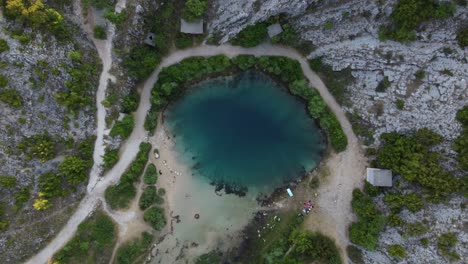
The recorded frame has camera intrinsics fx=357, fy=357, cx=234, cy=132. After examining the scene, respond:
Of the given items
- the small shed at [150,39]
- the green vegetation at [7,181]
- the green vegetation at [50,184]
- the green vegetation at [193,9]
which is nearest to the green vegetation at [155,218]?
the green vegetation at [50,184]

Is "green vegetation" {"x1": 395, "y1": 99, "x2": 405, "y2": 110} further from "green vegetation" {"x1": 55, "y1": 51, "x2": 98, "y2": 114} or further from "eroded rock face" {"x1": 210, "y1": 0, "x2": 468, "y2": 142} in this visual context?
"green vegetation" {"x1": 55, "y1": 51, "x2": 98, "y2": 114}

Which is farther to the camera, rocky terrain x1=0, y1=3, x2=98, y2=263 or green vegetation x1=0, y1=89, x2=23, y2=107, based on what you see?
rocky terrain x1=0, y1=3, x2=98, y2=263

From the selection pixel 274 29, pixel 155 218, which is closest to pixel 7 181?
pixel 155 218

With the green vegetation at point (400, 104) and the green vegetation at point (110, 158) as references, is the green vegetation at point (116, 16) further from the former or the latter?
the green vegetation at point (400, 104)

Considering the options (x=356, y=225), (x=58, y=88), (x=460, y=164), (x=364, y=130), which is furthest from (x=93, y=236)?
(x=460, y=164)

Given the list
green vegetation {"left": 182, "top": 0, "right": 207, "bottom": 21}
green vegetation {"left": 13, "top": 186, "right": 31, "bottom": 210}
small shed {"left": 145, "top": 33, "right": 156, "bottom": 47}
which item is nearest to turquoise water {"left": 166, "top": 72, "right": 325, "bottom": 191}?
small shed {"left": 145, "top": 33, "right": 156, "bottom": 47}
